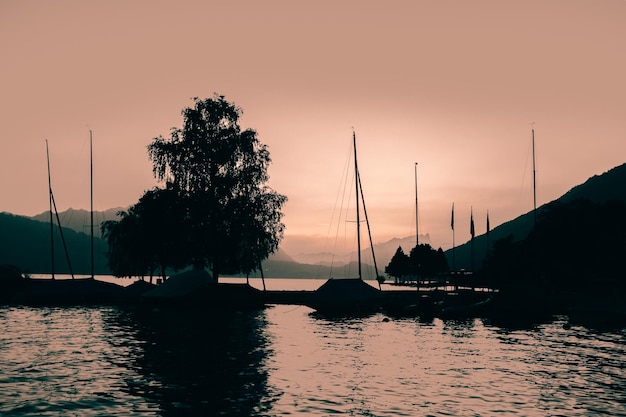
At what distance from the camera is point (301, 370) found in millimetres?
31656

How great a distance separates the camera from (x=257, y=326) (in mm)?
55469

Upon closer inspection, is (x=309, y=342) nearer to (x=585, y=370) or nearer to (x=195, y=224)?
(x=585, y=370)

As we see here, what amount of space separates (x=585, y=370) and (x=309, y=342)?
62.5 ft

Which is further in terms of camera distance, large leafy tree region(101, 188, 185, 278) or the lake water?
large leafy tree region(101, 188, 185, 278)

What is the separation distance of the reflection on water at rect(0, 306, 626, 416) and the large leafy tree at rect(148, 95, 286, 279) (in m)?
17.8

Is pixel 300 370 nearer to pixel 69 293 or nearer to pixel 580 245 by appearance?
pixel 69 293

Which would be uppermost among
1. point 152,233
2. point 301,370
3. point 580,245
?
point 152,233

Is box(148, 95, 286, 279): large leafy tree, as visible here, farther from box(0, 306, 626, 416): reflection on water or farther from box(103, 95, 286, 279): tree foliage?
box(0, 306, 626, 416): reflection on water

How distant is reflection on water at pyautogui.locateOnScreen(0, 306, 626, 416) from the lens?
23062 millimetres

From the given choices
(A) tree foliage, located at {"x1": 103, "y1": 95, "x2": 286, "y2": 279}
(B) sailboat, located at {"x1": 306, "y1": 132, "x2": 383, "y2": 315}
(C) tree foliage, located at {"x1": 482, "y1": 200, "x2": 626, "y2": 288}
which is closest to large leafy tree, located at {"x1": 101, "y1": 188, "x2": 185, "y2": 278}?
(A) tree foliage, located at {"x1": 103, "y1": 95, "x2": 286, "y2": 279}

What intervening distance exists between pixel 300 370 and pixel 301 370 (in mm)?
53

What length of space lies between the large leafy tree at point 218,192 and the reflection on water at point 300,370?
1783cm

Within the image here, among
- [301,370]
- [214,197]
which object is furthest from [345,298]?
[301,370]

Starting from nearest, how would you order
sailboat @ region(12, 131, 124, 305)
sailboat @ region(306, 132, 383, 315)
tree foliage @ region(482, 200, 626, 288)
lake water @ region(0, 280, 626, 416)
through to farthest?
lake water @ region(0, 280, 626, 416) → sailboat @ region(306, 132, 383, 315) → sailboat @ region(12, 131, 124, 305) → tree foliage @ region(482, 200, 626, 288)
